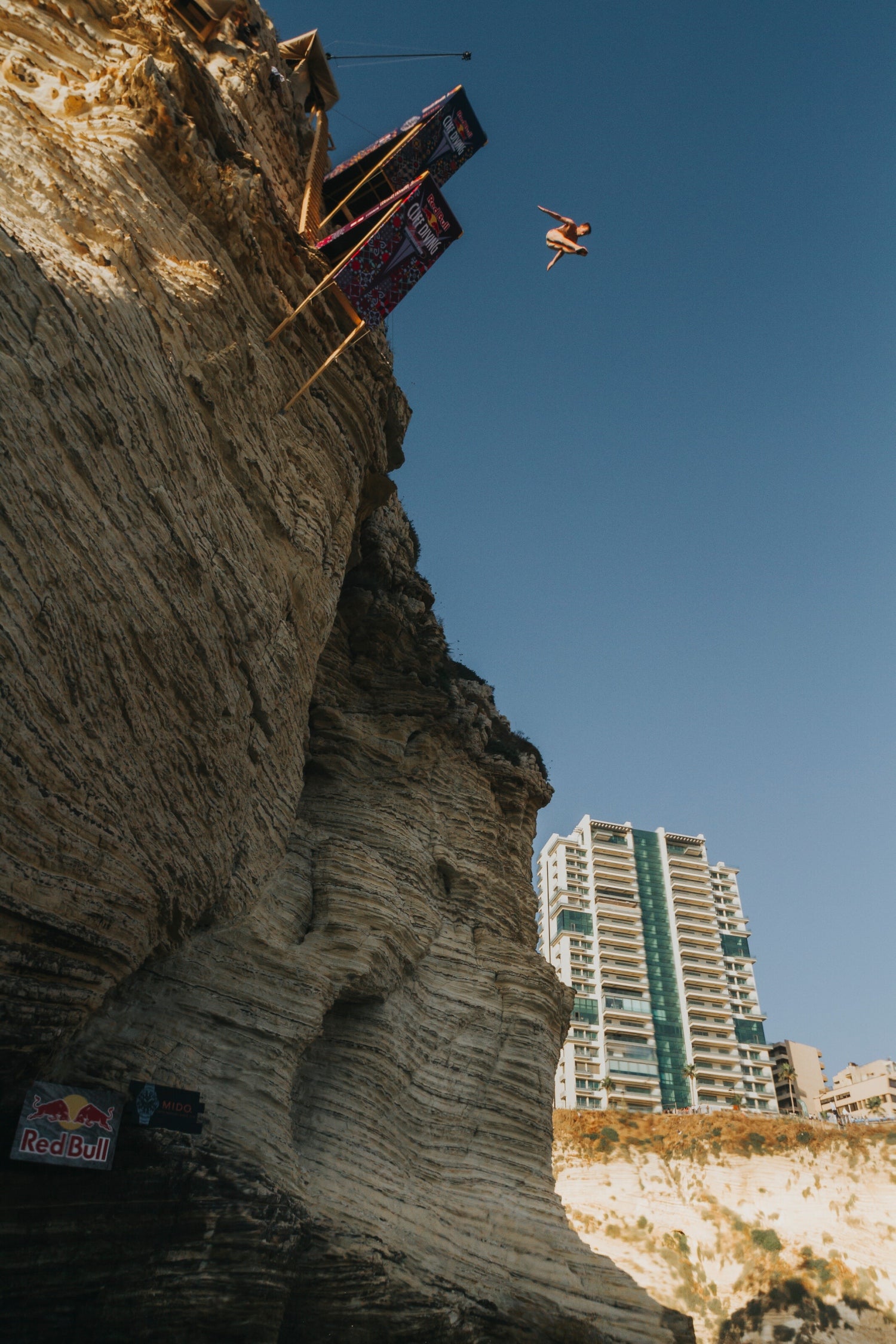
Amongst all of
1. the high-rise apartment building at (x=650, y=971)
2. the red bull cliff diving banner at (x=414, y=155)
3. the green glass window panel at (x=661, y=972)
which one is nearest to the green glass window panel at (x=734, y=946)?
A: the high-rise apartment building at (x=650, y=971)

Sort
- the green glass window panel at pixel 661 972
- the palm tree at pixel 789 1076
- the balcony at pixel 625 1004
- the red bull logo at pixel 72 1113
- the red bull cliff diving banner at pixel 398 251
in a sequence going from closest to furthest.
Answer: the red bull logo at pixel 72 1113, the red bull cliff diving banner at pixel 398 251, the green glass window panel at pixel 661 972, the balcony at pixel 625 1004, the palm tree at pixel 789 1076

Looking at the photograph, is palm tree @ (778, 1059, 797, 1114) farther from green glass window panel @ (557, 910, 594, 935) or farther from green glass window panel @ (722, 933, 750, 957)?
green glass window panel @ (557, 910, 594, 935)

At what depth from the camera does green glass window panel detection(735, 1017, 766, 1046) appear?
299 feet

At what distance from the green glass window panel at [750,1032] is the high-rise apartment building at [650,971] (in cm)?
12

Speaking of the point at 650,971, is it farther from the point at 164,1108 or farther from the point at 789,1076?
the point at 164,1108

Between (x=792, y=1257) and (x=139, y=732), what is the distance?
48584mm

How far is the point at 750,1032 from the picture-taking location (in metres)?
92.1

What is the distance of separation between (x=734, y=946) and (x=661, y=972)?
13034 millimetres

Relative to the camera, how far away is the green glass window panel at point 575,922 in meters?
93.8

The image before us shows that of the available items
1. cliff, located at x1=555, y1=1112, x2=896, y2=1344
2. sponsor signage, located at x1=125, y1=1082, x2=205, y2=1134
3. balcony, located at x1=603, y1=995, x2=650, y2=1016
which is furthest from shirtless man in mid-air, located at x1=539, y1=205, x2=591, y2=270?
balcony, located at x1=603, y1=995, x2=650, y2=1016

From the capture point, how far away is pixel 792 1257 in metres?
43.2

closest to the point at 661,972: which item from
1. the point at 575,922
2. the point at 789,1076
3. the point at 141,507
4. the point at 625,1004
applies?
the point at 625,1004

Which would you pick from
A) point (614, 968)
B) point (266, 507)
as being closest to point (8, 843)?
point (266, 507)

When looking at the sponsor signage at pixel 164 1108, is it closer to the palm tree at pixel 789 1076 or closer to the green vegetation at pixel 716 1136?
the green vegetation at pixel 716 1136
